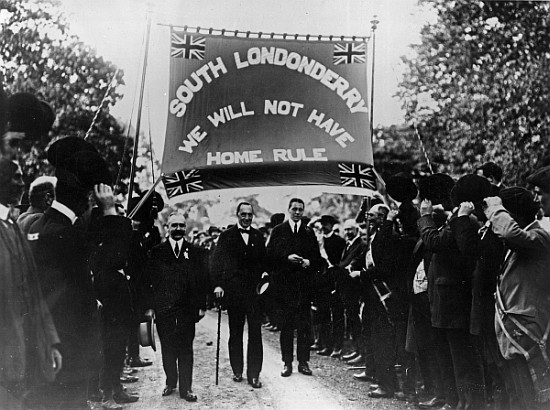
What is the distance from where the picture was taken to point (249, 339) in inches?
214

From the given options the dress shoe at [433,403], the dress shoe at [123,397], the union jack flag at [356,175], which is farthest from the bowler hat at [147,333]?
the dress shoe at [433,403]

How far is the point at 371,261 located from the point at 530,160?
1.66 meters

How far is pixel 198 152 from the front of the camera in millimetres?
5445

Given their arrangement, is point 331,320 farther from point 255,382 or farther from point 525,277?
point 525,277

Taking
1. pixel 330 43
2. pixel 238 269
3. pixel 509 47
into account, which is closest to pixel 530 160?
pixel 509 47

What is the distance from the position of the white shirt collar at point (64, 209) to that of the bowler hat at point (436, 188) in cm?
269

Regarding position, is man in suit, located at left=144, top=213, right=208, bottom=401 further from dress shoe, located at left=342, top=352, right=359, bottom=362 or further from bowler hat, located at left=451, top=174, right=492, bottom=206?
bowler hat, located at left=451, top=174, right=492, bottom=206

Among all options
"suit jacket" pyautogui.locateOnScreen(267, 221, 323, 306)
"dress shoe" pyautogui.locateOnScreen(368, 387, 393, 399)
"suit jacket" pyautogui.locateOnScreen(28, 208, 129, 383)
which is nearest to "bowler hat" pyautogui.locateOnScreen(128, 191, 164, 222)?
"suit jacket" pyautogui.locateOnScreen(28, 208, 129, 383)

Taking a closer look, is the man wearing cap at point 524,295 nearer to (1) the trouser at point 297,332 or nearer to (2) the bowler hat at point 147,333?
(1) the trouser at point 297,332

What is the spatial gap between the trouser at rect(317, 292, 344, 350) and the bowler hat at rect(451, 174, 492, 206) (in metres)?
1.64

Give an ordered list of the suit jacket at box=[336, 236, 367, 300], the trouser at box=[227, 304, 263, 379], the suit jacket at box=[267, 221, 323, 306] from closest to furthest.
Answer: the trouser at box=[227, 304, 263, 379]
the suit jacket at box=[267, 221, 323, 306]
the suit jacket at box=[336, 236, 367, 300]

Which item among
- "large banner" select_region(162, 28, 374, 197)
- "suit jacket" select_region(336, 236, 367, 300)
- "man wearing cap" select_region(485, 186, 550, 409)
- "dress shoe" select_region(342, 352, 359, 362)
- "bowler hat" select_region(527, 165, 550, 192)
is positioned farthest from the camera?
"suit jacket" select_region(336, 236, 367, 300)

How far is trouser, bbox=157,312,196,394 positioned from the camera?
198 inches

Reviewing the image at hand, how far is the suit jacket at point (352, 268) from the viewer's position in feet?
18.9
